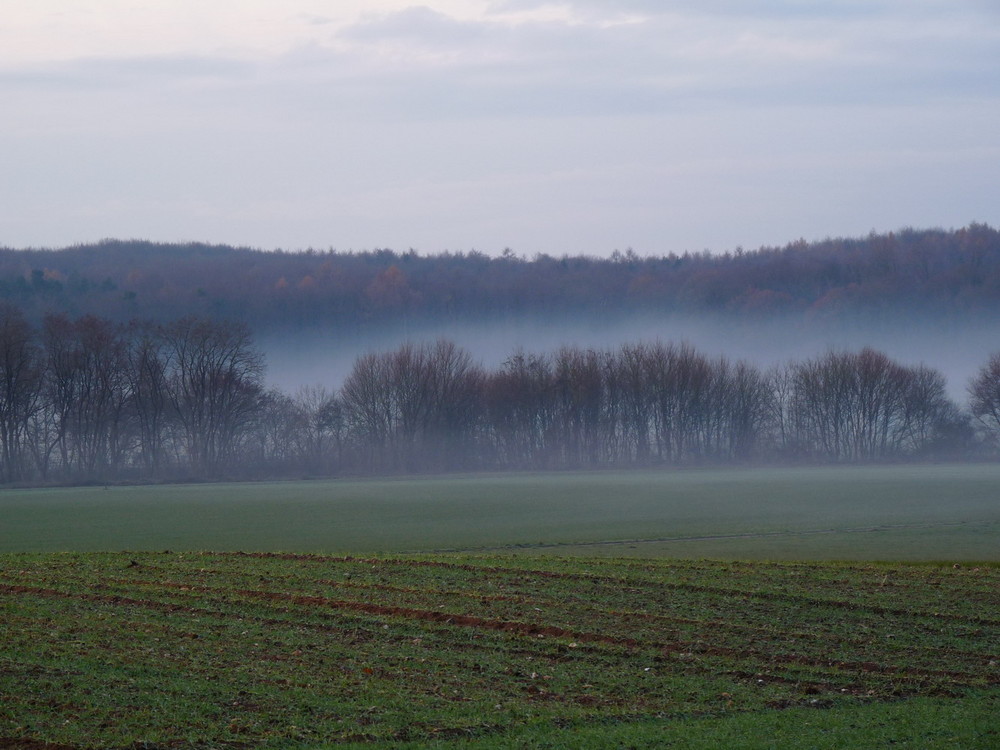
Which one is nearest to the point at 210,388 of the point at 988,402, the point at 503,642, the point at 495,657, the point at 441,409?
the point at 441,409

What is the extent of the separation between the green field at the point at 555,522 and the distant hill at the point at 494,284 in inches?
4099

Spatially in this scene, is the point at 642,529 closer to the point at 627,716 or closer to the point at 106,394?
the point at 627,716

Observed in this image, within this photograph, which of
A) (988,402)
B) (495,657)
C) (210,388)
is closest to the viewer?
(495,657)

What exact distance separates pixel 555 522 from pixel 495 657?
23.5 m

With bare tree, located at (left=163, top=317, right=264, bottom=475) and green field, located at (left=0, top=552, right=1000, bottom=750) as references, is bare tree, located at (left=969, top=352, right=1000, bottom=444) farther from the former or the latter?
green field, located at (left=0, top=552, right=1000, bottom=750)

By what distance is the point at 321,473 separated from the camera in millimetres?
96562

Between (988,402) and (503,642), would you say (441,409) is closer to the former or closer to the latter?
(988,402)

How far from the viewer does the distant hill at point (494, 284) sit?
532 feet

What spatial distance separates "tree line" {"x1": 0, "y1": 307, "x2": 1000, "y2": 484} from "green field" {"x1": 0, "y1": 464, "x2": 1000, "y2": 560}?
40212 mm

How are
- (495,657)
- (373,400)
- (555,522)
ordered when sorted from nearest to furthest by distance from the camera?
(495,657) < (555,522) < (373,400)

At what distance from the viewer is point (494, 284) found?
191 metres

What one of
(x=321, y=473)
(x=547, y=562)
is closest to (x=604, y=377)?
(x=321, y=473)

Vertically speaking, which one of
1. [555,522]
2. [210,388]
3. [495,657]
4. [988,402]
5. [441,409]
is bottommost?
[555,522]

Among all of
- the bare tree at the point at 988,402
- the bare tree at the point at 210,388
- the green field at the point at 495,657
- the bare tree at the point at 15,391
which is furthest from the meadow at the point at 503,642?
the bare tree at the point at 988,402
